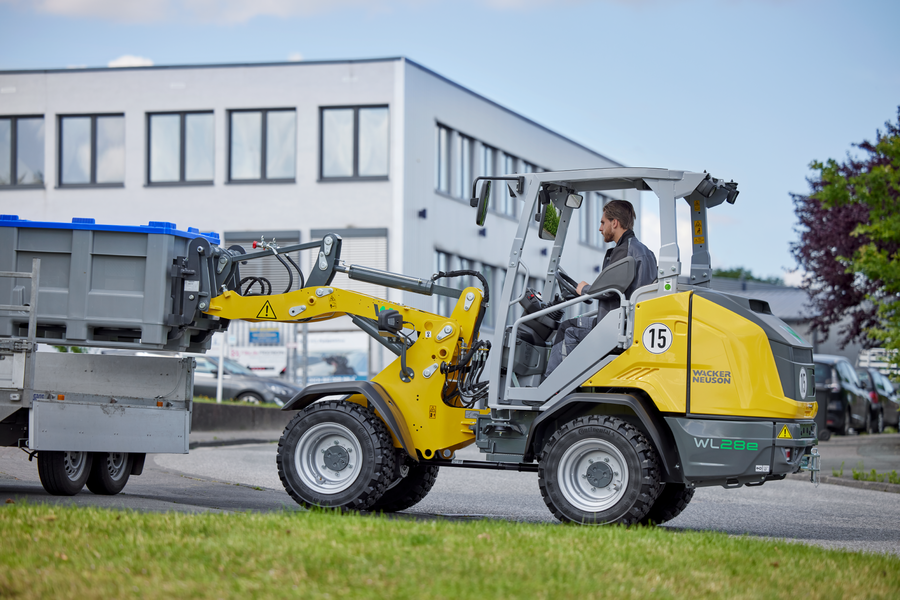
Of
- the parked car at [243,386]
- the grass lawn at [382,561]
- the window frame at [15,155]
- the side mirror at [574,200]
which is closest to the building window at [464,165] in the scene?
the parked car at [243,386]

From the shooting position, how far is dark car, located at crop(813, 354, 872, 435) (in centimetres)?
2600

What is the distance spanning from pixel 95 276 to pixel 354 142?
21.4m

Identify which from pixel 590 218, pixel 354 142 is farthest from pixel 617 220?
pixel 590 218

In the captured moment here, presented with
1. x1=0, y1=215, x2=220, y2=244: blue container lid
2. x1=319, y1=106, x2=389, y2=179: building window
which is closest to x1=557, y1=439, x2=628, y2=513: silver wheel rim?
x1=0, y1=215, x2=220, y2=244: blue container lid

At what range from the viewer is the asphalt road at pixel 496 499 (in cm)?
939

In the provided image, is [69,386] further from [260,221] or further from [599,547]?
[260,221]

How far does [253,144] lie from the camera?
31156 mm

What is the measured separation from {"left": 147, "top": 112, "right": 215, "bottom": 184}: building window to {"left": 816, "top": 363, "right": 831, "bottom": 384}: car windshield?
16881 mm

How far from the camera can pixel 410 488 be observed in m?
9.98

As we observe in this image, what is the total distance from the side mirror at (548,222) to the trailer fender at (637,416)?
1601 millimetres

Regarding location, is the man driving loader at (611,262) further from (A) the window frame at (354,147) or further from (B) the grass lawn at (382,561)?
(A) the window frame at (354,147)

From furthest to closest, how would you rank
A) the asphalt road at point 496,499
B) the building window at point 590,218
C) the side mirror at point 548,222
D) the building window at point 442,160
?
the building window at point 590,218
the building window at point 442,160
the asphalt road at point 496,499
the side mirror at point 548,222

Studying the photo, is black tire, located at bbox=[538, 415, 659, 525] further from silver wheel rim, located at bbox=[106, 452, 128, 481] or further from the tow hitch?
silver wheel rim, located at bbox=[106, 452, 128, 481]

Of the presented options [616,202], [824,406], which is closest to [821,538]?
[616,202]
